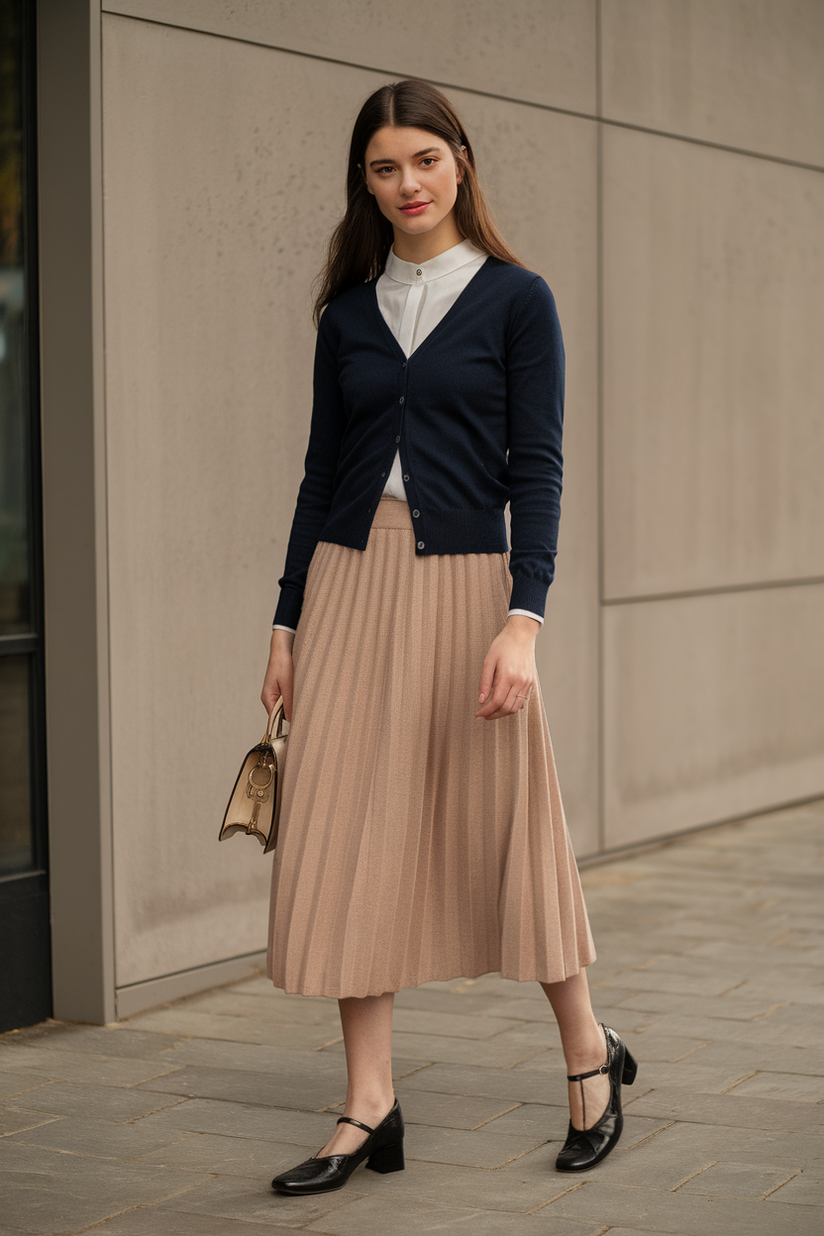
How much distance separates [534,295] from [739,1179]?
1825mm

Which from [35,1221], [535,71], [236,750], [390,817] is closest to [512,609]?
[390,817]

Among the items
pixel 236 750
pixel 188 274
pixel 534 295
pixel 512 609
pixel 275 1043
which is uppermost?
pixel 188 274

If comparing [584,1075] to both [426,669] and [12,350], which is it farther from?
[12,350]

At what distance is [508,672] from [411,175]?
1.00m

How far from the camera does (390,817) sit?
10.7 feet

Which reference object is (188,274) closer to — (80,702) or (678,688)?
(80,702)

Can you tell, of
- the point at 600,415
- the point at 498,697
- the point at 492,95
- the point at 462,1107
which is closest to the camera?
the point at 498,697

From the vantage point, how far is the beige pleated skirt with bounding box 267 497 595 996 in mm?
3262

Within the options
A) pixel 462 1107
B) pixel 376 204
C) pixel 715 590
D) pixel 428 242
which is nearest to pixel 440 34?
pixel 376 204

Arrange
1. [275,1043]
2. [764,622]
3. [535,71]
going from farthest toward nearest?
1. [764,622]
2. [535,71]
3. [275,1043]

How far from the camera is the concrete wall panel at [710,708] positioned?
22.3 feet

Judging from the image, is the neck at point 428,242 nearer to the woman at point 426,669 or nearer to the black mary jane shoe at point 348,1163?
the woman at point 426,669

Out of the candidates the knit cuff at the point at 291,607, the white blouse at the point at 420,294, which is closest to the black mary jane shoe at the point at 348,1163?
the knit cuff at the point at 291,607

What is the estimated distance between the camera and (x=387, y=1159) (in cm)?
340
